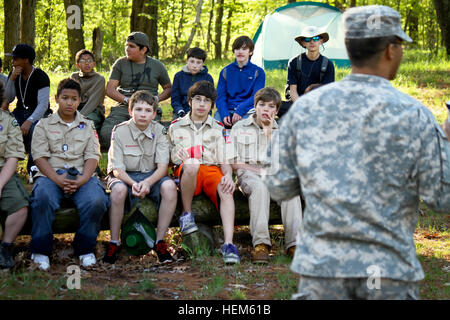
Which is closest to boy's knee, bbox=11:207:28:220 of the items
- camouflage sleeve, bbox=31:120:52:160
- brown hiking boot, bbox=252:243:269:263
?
camouflage sleeve, bbox=31:120:52:160

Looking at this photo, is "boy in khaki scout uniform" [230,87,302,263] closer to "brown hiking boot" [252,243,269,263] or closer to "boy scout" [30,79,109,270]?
"brown hiking boot" [252,243,269,263]

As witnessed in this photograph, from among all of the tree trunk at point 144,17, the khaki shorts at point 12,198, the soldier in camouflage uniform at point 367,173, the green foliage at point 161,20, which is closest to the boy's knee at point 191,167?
the khaki shorts at point 12,198

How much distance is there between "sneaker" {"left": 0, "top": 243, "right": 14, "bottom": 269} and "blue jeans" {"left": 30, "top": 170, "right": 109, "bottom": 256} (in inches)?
7.4

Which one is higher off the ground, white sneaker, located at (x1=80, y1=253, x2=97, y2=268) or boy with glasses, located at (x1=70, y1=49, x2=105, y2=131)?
boy with glasses, located at (x1=70, y1=49, x2=105, y2=131)

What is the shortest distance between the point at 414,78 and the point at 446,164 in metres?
11.2

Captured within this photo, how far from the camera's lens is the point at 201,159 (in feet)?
19.5

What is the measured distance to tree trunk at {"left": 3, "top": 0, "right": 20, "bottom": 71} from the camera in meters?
13.4

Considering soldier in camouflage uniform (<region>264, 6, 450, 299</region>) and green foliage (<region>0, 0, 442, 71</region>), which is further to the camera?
green foliage (<region>0, 0, 442, 71</region>)

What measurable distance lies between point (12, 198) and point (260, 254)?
7.64ft

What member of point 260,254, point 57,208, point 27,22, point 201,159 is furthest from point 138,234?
point 27,22

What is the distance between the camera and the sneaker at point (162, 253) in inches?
214

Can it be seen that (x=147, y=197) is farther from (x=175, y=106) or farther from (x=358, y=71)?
(x=358, y=71)

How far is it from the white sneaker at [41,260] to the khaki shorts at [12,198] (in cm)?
46

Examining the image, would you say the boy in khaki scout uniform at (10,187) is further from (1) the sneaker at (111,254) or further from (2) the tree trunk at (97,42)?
(2) the tree trunk at (97,42)
